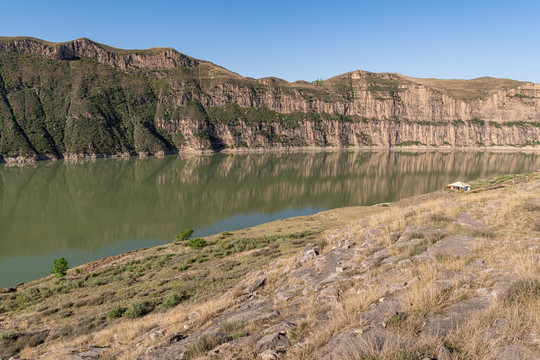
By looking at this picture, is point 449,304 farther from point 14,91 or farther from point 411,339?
point 14,91

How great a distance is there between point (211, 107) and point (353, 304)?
165842mm

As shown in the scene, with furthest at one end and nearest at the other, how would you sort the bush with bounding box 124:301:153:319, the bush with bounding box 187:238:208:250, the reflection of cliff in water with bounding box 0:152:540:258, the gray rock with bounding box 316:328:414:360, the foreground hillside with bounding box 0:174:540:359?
the reflection of cliff in water with bounding box 0:152:540:258 → the bush with bounding box 187:238:208:250 → the bush with bounding box 124:301:153:319 → the foreground hillside with bounding box 0:174:540:359 → the gray rock with bounding box 316:328:414:360

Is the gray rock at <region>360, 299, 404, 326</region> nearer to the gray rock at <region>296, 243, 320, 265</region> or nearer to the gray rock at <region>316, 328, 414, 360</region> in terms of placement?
the gray rock at <region>316, 328, 414, 360</region>

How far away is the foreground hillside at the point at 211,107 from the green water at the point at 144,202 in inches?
2271

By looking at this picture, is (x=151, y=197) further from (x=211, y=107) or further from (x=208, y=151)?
(x=211, y=107)

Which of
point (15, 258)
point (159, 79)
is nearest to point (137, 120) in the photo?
point (159, 79)

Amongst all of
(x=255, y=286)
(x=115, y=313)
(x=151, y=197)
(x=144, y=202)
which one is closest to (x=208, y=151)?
(x=151, y=197)

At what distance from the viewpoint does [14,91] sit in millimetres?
120562

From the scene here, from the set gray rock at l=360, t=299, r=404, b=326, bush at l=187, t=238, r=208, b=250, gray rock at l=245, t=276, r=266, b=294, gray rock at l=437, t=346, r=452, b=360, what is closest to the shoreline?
bush at l=187, t=238, r=208, b=250

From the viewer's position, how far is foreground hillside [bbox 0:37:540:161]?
12288 cm

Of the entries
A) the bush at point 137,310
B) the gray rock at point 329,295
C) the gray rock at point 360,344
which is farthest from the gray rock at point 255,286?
the gray rock at point 360,344

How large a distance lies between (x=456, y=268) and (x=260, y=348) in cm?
400

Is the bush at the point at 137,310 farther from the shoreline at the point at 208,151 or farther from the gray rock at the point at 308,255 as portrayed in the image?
the shoreline at the point at 208,151

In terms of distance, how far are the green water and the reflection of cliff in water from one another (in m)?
0.11
